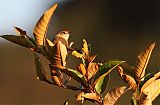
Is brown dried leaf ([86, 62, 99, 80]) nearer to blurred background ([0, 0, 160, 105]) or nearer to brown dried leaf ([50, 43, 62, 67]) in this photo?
brown dried leaf ([50, 43, 62, 67])

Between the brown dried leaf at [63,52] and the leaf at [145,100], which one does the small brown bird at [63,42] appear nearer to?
the brown dried leaf at [63,52]

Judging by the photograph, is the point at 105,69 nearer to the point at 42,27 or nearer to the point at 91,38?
the point at 42,27

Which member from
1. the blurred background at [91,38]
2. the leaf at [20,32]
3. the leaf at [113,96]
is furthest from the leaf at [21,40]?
the blurred background at [91,38]

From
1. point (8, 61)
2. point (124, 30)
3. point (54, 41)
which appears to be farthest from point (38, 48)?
point (124, 30)

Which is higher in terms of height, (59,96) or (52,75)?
(52,75)

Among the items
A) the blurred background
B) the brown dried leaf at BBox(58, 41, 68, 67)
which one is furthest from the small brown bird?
the blurred background

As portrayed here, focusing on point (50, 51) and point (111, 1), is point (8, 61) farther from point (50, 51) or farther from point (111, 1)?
point (50, 51)

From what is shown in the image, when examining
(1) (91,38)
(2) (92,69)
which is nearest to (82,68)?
(2) (92,69)
